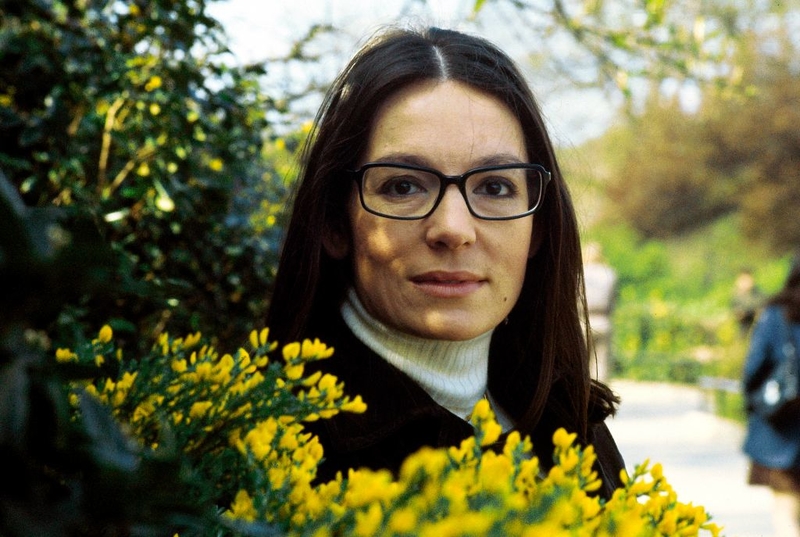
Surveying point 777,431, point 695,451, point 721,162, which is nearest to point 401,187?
point 777,431

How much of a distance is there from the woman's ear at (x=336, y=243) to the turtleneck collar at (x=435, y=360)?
0.16 m

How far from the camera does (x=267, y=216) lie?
3080 mm

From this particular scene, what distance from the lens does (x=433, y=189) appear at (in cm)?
170

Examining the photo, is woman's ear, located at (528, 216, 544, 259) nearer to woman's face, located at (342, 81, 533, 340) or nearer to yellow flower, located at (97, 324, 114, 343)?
woman's face, located at (342, 81, 533, 340)

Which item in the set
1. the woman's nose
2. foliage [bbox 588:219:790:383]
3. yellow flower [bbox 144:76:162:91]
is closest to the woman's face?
the woman's nose

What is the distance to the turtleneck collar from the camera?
175 cm

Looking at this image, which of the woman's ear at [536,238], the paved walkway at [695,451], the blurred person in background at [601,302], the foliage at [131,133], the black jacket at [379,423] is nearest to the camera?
the black jacket at [379,423]

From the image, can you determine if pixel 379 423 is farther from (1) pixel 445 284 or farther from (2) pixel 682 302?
(2) pixel 682 302

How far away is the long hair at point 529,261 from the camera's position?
186cm

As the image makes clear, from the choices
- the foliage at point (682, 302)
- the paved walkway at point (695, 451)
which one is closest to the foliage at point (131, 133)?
the paved walkway at point (695, 451)

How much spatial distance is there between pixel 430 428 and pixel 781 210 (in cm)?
2489

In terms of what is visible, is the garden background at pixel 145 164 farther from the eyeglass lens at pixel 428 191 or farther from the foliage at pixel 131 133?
the eyeglass lens at pixel 428 191

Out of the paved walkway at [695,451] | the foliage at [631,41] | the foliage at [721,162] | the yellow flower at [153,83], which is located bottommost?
the paved walkway at [695,451]

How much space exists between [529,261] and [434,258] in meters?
0.46
